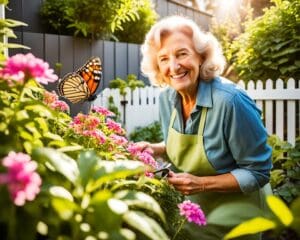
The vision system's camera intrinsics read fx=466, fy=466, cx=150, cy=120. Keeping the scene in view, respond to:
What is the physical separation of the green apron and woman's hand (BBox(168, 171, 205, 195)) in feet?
0.71

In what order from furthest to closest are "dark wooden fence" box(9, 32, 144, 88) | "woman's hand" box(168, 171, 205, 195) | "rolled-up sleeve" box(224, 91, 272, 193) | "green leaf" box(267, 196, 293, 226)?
"dark wooden fence" box(9, 32, 144, 88), "rolled-up sleeve" box(224, 91, 272, 193), "woman's hand" box(168, 171, 205, 195), "green leaf" box(267, 196, 293, 226)

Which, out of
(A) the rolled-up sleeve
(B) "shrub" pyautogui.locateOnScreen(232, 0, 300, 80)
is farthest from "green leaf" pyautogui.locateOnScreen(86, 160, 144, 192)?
(B) "shrub" pyautogui.locateOnScreen(232, 0, 300, 80)

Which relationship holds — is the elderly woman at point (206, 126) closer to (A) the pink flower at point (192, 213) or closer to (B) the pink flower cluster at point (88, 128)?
(B) the pink flower cluster at point (88, 128)

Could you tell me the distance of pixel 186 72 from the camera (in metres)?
2.05

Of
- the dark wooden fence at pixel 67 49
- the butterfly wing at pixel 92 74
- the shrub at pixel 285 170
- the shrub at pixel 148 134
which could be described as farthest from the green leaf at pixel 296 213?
the shrub at pixel 148 134

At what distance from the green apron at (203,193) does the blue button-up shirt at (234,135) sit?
0.11 ft

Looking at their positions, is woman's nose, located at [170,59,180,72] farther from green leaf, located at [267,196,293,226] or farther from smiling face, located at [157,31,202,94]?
green leaf, located at [267,196,293,226]

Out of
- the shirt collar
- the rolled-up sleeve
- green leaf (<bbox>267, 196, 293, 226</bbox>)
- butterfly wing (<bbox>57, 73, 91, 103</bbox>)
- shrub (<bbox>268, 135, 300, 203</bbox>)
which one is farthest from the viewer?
shrub (<bbox>268, 135, 300, 203</bbox>)

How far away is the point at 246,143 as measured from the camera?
188cm

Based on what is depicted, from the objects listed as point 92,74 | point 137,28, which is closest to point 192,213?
point 92,74

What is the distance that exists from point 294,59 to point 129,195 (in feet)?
13.6

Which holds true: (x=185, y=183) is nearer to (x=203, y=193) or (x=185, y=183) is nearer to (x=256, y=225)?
(x=203, y=193)

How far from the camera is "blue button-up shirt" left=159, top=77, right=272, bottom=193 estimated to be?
6.15 ft

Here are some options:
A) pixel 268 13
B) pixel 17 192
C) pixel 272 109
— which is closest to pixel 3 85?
pixel 17 192
